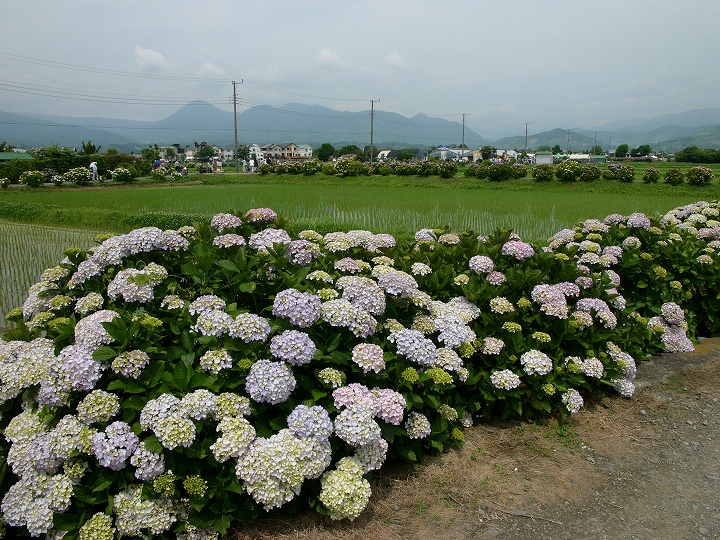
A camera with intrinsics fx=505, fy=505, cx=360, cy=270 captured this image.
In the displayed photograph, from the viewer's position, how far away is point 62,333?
302 centimetres

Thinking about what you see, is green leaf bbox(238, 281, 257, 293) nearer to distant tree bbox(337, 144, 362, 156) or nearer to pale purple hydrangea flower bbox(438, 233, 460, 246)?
pale purple hydrangea flower bbox(438, 233, 460, 246)

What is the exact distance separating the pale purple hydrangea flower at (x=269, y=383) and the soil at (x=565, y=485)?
0.73 metres

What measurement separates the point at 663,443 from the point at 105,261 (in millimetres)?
4198

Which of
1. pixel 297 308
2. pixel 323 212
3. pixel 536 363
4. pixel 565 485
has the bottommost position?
pixel 565 485

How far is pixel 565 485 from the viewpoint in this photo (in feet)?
10.4

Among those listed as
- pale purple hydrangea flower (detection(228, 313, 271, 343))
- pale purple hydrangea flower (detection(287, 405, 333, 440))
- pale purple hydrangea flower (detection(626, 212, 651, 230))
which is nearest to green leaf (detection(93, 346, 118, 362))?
pale purple hydrangea flower (detection(228, 313, 271, 343))

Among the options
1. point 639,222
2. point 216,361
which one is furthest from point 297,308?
point 639,222

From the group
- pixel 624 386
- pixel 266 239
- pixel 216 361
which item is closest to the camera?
pixel 216 361

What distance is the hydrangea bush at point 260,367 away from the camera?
251cm

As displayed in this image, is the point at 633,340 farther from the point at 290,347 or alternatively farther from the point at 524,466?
the point at 290,347

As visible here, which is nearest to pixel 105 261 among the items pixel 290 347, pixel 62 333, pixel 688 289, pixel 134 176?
pixel 62 333

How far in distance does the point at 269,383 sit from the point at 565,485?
201cm

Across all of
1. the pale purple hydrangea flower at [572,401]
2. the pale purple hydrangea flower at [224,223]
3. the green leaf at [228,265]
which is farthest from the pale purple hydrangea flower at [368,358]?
the pale purple hydrangea flower at [572,401]

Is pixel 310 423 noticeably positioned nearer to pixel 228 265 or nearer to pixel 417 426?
pixel 417 426
